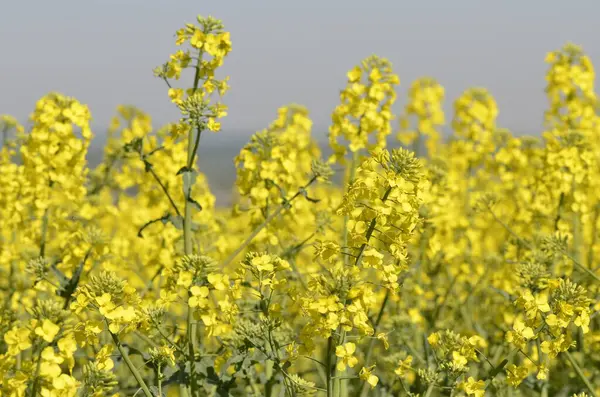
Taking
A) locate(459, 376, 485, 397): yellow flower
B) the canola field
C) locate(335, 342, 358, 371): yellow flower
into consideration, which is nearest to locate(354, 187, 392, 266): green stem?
the canola field

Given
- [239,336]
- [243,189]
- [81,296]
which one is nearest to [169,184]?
[243,189]

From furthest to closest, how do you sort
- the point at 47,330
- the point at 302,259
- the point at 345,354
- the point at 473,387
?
the point at 302,259 < the point at 473,387 < the point at 345,354 < the point at 47,330

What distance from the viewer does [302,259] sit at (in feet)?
27.6

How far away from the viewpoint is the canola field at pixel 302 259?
8.87 ft

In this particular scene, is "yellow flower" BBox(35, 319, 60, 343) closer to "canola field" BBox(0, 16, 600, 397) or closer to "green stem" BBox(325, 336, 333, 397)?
"canola field" BBox(0, 16, 600, 397)

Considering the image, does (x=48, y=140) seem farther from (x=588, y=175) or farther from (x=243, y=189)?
(x=588, y=175)

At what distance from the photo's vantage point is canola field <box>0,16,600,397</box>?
2703 mm

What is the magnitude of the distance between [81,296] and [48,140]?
273 cm

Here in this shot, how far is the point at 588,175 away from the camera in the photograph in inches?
220

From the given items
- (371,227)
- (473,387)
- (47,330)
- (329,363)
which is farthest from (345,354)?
(47,330)

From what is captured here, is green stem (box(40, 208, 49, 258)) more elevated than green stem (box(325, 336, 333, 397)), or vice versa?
green stem (box(40, 208, 49, 258))

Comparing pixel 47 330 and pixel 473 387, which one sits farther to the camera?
pixel 473 387

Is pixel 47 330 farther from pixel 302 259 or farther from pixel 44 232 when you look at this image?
pixel 302 259

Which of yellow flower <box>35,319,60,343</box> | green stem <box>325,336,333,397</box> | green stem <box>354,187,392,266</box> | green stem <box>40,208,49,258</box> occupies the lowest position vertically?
green stem <box>325,336,333,397</box>
